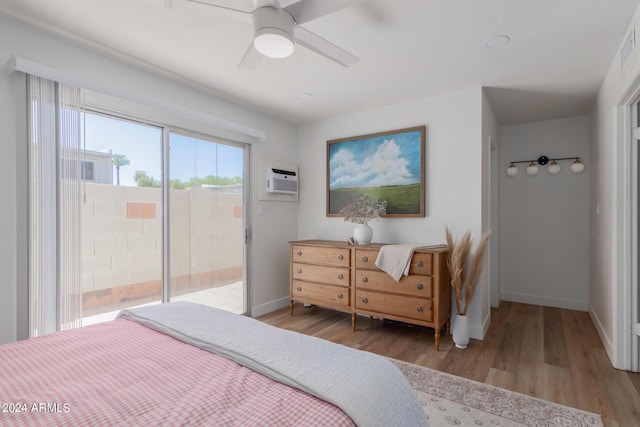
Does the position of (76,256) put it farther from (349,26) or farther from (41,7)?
(349,26)

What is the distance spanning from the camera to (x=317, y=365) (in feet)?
3.77

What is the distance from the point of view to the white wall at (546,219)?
3883mm

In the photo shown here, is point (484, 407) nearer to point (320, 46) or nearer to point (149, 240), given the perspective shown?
point (320, 46)

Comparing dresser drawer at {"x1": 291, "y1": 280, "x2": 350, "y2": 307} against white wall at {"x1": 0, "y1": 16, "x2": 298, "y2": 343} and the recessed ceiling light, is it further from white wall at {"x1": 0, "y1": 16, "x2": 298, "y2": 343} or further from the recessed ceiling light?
the recessed ceiling light

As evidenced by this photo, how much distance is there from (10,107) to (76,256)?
3.38ft

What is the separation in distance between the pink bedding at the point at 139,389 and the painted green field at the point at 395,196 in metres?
2.63

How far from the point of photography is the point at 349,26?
6.70 ft

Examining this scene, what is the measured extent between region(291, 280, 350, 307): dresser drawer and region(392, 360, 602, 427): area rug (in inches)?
46.4

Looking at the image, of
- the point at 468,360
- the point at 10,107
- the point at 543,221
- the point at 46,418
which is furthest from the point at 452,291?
the point at 10,107

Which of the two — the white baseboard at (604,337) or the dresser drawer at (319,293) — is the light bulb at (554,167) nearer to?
the white baseboard at (604,337)

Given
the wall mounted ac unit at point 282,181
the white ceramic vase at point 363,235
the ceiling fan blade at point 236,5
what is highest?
the ceiling fan blade at point 236,5

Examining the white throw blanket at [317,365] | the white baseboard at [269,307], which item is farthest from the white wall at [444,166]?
the white throw blanket at [317,365]

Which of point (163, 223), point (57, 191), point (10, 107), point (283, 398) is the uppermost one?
point (10, 107)

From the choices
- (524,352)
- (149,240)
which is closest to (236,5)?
(149,240)
